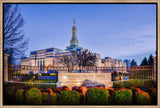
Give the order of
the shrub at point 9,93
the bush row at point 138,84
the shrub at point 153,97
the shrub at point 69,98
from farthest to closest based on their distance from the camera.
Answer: the bush row at point 138,84 < the shrub at point 9,93 < the shrub at point 153,97 < the shrub at point 69,98

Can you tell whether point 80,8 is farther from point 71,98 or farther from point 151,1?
point 71,98

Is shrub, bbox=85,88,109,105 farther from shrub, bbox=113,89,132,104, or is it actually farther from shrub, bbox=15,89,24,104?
shrub, bbox=15,89,24,104


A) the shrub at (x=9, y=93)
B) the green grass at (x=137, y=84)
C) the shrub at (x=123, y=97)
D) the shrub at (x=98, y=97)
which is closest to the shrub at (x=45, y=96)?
the shrub at (x=9, y=93)

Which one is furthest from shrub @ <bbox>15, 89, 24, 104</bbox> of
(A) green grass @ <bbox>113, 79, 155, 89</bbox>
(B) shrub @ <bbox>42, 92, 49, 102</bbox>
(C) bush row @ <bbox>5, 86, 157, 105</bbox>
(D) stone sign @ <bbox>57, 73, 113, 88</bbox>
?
(A) green grass @ <bbox>113, 79, 155, 89</bbox>

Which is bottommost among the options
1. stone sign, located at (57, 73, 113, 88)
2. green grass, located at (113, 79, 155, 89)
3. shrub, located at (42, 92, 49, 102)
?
shrub, located at (42, 92, 49, 102)

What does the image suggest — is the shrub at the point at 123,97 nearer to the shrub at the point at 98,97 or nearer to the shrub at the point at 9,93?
the shrub at the point at 98,97

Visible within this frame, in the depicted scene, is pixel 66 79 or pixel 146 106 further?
Answer: pixel 66 79

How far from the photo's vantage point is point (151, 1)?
Answer: 17.9 ft

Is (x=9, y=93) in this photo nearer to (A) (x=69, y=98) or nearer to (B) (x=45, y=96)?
(B) (x=45, y=96)

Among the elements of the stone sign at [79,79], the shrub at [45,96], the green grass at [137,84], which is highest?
the stone sign at [79,79]

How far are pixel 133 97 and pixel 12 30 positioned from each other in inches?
284

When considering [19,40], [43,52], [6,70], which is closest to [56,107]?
[6,70]

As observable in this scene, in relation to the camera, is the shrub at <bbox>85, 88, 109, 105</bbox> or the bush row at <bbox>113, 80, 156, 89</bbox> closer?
the shrub at <bbox>85, 88, 109, 105</bbox>

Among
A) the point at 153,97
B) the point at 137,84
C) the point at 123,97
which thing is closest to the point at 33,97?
the point at 123,97
